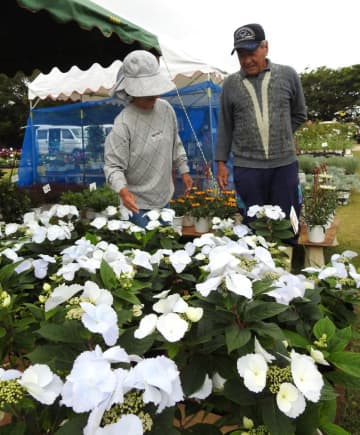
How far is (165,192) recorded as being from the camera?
95.0 inches

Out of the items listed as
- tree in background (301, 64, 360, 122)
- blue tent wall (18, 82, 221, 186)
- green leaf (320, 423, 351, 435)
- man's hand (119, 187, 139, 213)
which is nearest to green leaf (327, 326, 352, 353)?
green leaf (320, 423, 351, 435)

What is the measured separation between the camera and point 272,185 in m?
2.70

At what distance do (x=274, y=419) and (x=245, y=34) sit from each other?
2.26 metres

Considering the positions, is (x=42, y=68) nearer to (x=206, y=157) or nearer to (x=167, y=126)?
(x=167, y=126)

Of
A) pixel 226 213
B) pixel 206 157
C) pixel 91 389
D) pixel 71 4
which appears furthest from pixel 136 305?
pixel 206 157

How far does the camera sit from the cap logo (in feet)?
7.95

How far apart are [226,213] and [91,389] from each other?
3.46m

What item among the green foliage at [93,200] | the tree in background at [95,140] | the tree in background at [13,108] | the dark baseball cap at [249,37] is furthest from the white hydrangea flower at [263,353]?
the tree in background at [13,108]

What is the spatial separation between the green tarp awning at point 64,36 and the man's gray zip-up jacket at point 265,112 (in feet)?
2.48

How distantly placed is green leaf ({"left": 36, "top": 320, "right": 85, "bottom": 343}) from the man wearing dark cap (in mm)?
1909

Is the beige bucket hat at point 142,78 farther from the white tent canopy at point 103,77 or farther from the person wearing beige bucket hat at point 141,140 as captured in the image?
the white tent canopy at point 103,77

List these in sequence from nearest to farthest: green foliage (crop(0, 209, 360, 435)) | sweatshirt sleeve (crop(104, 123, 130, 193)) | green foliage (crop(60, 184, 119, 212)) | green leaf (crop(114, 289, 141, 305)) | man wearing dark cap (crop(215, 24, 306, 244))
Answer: green foliage (crop(0, 209, 360, 435))
green leaf (crop(114, 289, 141, 305))
sweatshirt sleeve (crop(104, 123, 130, 193))
man wearing dark cap (crop(215, 24, 306, 244))
green foliage (crop(60, 184, 119, 212))

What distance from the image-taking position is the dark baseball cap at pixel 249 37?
2428 millimetres

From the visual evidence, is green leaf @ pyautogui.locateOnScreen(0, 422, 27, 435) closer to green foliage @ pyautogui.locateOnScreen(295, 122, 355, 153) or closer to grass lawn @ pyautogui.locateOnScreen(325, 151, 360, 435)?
grass lawn @ pyautogui.locateOnScreen(325, 151, 360, 435)
